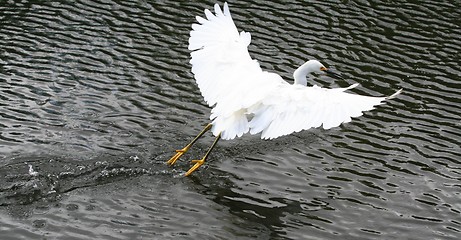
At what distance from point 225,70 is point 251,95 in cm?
94

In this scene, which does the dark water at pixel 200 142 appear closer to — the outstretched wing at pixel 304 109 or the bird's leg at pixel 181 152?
the bird's leg at pixel 181 152

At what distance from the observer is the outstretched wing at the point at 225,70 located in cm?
992

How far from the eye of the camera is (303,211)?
9.47 metres

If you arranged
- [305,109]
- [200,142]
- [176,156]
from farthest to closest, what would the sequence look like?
[200,142], [176,156], [305,109]

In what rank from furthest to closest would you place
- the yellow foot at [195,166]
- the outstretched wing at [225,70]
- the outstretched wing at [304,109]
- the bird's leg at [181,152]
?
the bird's leg at [181,152] → the yellow foot at [195,166] → the outstretched wing at [225,70] → the outstretched wing at [304,109]

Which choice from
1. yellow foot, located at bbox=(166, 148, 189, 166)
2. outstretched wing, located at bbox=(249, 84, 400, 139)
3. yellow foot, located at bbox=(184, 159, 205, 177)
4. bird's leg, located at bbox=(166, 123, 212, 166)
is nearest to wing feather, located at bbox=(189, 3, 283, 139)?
outstretched wing, located at bbox=(249, 84, 400, 139)

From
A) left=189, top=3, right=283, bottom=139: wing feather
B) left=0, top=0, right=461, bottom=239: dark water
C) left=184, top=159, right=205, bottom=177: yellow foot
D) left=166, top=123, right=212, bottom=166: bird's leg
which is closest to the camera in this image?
left=0, top=0, right=461, bottom=239: dark water

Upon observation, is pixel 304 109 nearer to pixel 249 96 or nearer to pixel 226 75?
pixel 249 96

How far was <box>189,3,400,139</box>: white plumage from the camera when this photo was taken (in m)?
8.94

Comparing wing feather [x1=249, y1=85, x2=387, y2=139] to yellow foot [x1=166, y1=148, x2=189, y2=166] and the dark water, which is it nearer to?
the dark water

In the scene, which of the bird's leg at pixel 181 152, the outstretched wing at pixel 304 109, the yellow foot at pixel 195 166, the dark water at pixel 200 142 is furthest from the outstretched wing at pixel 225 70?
the dark water at pixel 200 142

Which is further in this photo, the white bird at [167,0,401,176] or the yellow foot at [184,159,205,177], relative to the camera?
the yellow foot at [184,159,205,177]

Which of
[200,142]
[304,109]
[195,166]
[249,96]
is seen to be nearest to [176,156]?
[195,166]

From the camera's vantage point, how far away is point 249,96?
9.77 metres
